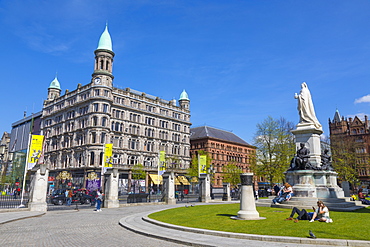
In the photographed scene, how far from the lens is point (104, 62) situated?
205ft

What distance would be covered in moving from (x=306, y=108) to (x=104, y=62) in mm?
50470

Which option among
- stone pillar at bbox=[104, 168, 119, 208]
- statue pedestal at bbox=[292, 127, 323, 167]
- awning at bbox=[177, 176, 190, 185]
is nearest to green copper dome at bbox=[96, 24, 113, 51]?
awning at bbox=[177, 176, 190, 185]

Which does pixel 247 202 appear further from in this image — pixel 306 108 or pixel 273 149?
pixel 273 149

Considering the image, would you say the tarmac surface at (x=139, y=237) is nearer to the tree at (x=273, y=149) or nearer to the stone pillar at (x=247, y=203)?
the stone pillar at (x=247, y=203)

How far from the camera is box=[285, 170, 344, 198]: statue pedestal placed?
18.0 metres

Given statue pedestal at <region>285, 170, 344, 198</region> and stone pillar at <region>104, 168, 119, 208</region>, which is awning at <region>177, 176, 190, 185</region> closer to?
stone pillar at <region>104, 168, 119, 208</region>

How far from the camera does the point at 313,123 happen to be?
68.2ft

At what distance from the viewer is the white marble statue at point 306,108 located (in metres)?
21.0

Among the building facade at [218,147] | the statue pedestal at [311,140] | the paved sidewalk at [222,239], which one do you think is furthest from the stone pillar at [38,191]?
the building facade at [218,147]

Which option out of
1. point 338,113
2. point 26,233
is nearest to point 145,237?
point 26,233

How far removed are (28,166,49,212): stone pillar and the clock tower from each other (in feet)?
136

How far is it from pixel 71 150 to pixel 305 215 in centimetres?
5954

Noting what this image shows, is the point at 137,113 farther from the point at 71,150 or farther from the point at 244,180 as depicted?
the point at 244,180

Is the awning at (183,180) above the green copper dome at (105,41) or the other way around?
the other way around
